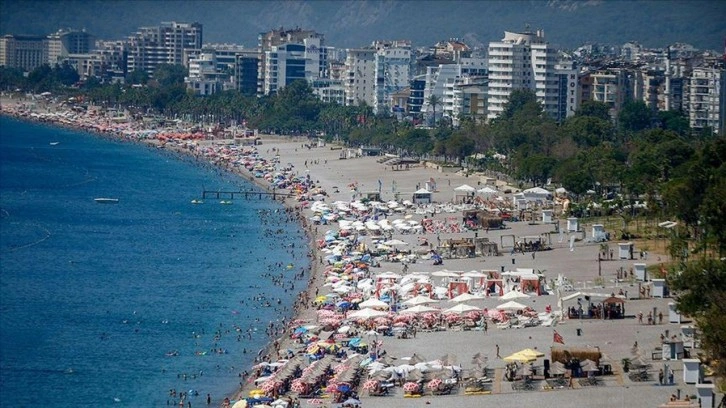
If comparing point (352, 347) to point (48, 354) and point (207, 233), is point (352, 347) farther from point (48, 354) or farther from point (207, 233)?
point (207, 233)

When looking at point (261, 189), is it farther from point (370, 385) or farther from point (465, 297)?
point (370, 385)

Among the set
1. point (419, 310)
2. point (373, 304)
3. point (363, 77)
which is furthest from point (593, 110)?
point (419, 310)

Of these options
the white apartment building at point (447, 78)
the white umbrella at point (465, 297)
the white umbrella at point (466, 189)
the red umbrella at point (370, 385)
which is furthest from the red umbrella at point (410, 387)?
the white apartment building at point (447, 78)

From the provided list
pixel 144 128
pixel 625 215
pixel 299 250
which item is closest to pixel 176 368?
pixel 299 250

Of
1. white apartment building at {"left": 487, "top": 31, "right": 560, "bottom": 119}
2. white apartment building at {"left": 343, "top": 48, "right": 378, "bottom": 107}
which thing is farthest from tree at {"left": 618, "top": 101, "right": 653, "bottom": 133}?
white apartment building at {"left": 343, "top": 48, "right": 378, "bottom": 107}

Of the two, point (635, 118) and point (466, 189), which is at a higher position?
point (635, 118)
